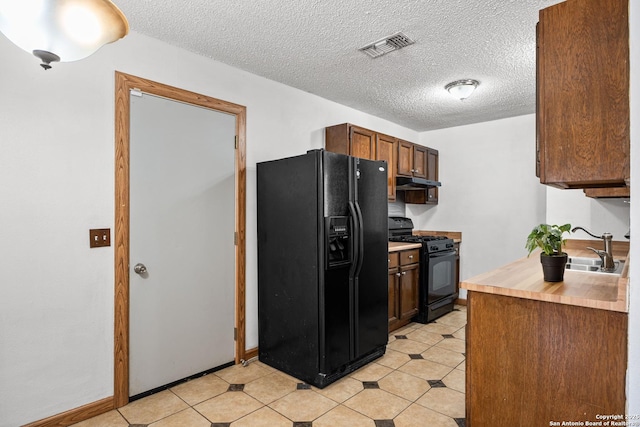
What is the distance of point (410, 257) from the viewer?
3.88 meters

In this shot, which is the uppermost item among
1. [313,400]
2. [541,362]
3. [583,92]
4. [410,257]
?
[583,92]

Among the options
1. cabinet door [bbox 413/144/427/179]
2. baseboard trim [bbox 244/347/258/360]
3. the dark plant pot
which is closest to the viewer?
the dark plant pot

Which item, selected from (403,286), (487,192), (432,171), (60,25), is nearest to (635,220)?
(60,25)

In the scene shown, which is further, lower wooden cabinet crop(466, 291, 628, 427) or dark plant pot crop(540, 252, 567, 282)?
dark plant pot crop(540, 252, 567, 282)

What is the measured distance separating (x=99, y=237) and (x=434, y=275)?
3.34 meters

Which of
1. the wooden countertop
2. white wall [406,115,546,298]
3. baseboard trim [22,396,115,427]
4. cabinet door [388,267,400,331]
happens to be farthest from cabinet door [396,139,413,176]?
baseboard trim [22,396,115,427]

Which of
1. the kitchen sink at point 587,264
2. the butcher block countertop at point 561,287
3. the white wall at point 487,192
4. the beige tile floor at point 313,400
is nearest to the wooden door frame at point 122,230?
the beige tile floor at point 313,400

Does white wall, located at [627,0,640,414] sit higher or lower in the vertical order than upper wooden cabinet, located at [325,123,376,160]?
lower

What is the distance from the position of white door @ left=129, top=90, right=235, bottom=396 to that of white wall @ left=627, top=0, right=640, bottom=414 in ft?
8.15

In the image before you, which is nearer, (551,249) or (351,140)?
(551,249)

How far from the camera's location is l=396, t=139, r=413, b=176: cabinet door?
14.2 feet

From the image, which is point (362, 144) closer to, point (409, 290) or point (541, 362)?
point (409, 290)

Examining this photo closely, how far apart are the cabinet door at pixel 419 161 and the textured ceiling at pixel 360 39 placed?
1.01 m

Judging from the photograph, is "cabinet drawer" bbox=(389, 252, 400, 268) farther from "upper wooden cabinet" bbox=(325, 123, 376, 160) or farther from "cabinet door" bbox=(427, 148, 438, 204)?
"cabinet door" bbox=(427, 148, 438, 204)
